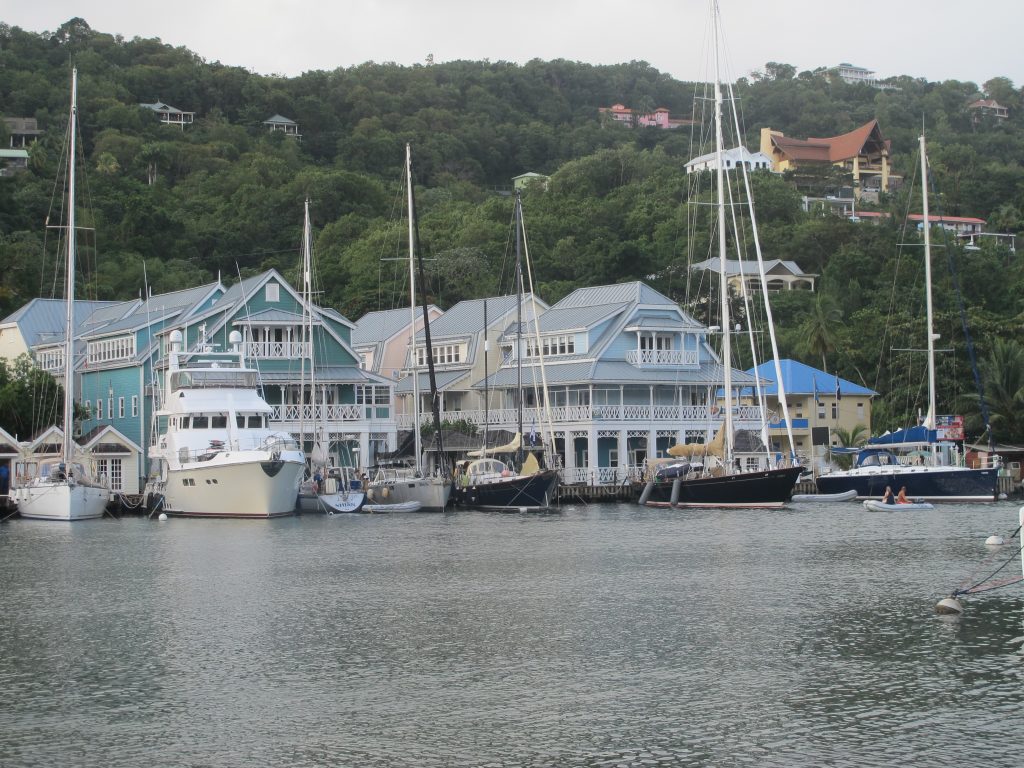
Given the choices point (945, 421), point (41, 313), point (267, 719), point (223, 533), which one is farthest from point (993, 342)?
point (267, 719)

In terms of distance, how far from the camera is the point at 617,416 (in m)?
74.4

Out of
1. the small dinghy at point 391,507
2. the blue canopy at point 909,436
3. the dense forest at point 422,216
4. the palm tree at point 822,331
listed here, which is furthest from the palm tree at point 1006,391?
the small dinghy at point 391,507

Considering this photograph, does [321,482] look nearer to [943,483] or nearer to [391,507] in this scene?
[391,507]

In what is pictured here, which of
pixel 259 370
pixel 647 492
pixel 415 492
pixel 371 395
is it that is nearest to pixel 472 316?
pixel 371 395

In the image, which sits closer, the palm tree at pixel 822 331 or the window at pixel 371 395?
the window at pixel 371 395

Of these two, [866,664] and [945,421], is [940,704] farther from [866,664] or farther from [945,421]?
[945,421]

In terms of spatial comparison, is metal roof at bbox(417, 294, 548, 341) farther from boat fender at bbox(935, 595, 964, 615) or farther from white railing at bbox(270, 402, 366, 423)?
boat fender at bbox(935, 595, 964, 615)

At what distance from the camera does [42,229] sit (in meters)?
114

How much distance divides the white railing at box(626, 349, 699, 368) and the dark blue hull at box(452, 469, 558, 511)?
15.5m

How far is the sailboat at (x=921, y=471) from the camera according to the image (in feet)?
217

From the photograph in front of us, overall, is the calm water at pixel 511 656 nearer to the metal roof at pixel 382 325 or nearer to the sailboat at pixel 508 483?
the sailboat at pixel 508 483

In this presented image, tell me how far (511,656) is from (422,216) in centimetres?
10489

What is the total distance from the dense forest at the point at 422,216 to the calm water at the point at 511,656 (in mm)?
32760

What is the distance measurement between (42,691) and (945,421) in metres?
54.0
